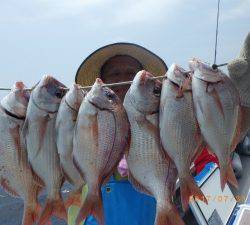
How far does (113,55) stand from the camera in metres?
4.17

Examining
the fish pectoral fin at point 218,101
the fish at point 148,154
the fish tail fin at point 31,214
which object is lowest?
the fish tail fin at point 31,214

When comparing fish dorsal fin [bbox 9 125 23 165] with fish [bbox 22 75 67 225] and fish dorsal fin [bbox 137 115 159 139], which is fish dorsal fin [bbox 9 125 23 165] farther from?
fish dorsal fin [bbox 137 115 159 139]

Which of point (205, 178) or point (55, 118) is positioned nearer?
point (55, 118)

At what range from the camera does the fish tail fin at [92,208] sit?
2.71 m

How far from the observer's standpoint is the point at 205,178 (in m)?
6.17

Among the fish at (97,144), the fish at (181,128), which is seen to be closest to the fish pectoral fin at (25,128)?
the fish at (97,144)

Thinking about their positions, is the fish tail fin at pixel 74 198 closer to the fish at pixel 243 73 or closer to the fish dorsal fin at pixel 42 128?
the fish dorsal fin at pixel 42 128

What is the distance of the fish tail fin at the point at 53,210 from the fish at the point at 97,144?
21 cm

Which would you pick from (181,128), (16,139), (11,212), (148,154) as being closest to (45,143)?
(16,139)

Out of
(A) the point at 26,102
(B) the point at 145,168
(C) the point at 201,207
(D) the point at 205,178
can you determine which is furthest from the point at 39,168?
(D) the point at 205,178

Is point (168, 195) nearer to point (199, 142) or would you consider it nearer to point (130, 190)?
point (199, 142)

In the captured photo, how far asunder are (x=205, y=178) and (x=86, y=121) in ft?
12.0

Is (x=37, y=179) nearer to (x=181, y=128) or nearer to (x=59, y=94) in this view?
(x=59, y=94)

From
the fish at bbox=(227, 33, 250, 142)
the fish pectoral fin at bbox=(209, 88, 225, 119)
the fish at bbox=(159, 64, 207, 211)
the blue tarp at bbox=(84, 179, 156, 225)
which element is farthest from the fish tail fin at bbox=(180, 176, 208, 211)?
the blue tarp at bbox=(84, 179, 156, 225)
